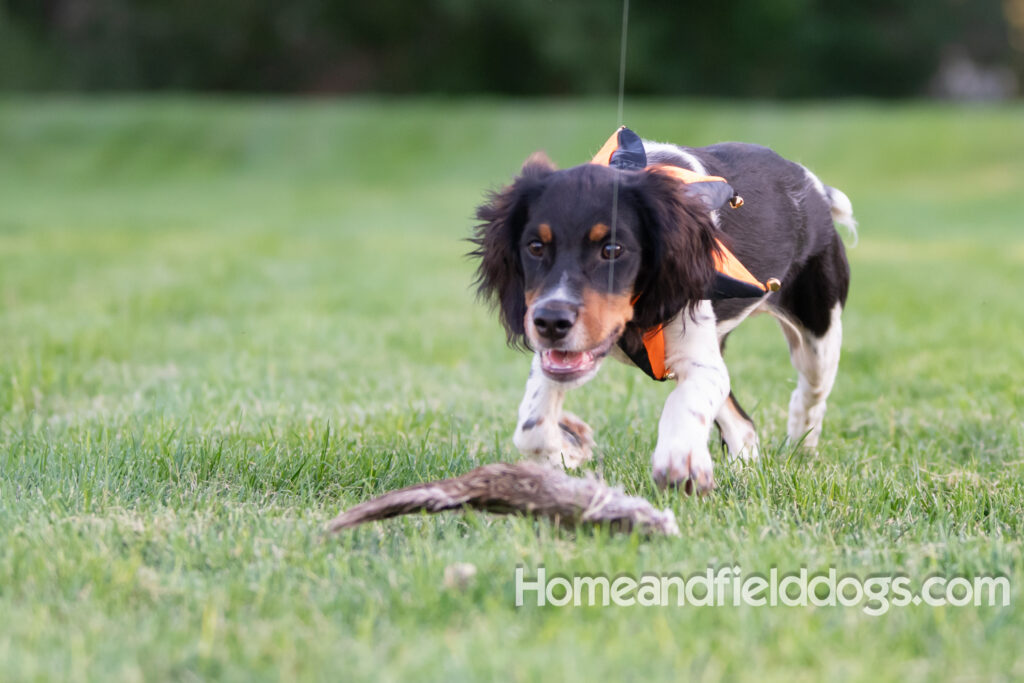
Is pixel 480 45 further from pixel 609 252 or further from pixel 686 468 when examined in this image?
pixel 686 468

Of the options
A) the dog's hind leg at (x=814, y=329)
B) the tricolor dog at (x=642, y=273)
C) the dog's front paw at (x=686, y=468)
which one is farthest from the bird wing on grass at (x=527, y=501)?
the dog's hind leg at (x=814, y=329)

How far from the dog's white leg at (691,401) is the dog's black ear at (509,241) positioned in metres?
0.53

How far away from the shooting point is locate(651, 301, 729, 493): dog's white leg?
10.8 feet

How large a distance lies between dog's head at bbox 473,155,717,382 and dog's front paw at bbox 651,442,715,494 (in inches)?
14.1

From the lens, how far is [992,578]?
269cm

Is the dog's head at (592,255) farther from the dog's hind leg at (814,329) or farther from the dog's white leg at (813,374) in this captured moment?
the dog's white leg at (813,374)

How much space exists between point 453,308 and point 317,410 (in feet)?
12.9

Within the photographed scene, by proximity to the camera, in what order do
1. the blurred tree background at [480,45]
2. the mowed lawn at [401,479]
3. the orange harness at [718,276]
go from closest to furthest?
the mowed lawn at [401,479], the orange harness at [718,276], the blurred tree background at [480,45]

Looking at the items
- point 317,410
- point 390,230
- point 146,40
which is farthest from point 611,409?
point 146,40

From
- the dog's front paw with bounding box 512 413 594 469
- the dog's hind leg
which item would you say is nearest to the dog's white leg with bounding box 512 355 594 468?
the dog's front paw with bounding box 512 413 594 469

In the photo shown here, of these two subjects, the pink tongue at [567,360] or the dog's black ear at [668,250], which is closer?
the pink tongue at [567,360]

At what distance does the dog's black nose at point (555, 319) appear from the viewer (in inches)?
127

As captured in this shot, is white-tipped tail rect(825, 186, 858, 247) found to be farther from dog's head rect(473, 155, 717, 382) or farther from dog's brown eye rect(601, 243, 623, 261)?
dog's brown eye rect(601, 243, 623, 261)

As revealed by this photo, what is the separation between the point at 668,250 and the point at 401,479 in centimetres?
114
